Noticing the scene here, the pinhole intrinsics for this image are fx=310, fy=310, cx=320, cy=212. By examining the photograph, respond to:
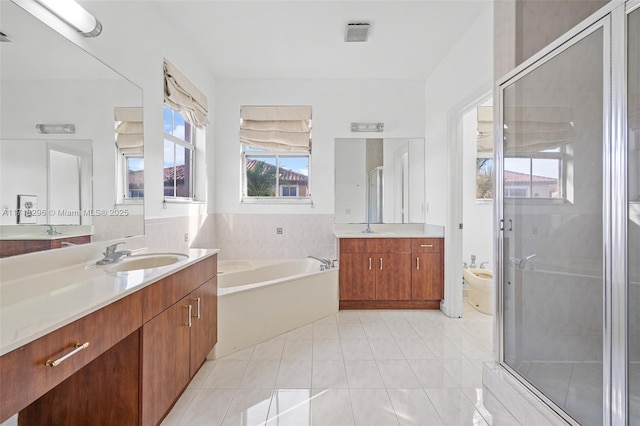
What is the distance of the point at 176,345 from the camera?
65.7 inches

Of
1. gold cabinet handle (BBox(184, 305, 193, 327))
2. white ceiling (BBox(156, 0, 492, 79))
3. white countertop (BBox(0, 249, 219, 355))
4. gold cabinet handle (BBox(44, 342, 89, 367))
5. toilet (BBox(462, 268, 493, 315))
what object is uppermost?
white ceiling (BBox(156, 0, 492, 79))

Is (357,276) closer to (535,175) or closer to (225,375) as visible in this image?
(225,375)

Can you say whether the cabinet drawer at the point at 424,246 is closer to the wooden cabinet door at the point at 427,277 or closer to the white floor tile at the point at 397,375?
the wooden cabinet door at the point at 427,277

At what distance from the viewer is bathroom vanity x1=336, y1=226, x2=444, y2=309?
337 cm

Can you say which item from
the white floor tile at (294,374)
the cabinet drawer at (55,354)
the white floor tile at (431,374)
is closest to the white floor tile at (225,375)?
the white floor tile at (294,374)

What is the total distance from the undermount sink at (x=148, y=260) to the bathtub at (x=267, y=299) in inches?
20.8

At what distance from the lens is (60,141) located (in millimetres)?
1500

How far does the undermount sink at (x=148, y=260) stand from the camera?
1.81 meters

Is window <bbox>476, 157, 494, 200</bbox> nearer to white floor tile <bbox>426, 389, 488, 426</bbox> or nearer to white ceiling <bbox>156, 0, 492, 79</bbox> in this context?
white ceiling <bbox>156, 0, 492, 79</bbox>

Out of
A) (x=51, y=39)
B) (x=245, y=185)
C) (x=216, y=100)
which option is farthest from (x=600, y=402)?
(x=216, y=100)

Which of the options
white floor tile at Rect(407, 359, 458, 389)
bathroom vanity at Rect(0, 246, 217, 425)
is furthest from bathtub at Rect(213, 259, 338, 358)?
white floor tile at Rect(407, 359, 458, 389)

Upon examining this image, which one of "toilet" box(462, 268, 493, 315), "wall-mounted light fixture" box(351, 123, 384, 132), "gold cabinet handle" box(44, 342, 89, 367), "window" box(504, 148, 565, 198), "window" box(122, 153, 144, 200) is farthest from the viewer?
"wall-mounted light fixture" box(351, 123, 384, 132)

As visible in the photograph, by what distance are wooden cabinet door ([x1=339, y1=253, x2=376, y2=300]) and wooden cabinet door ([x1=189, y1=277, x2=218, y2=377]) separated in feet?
4.92

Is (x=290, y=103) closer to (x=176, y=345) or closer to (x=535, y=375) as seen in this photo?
(x=176, y=345)
